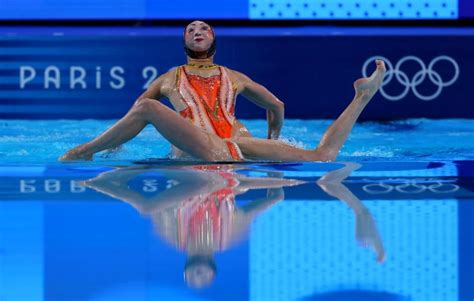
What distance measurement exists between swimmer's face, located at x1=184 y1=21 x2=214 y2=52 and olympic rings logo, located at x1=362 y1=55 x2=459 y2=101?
8.89ft

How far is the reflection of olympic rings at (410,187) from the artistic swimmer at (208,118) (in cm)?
120

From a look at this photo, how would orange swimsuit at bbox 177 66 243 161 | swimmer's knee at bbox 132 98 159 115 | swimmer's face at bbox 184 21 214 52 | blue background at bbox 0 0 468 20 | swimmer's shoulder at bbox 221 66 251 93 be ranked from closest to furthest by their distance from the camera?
swimmer's knee at bbox 132 98 159 115, orange swimsuit at bbox 177 66 243 161, swimmer's face at bbox 184 21 214 52, swimmer's shoulder at bbox 221 66 251 93, blue background at bbox 0 0 468 20

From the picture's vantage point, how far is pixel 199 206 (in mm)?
3018

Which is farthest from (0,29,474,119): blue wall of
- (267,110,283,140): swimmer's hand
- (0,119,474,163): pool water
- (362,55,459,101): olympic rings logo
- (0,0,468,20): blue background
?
(267,110,283,140): swimmer's hand

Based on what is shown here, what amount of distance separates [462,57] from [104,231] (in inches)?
216

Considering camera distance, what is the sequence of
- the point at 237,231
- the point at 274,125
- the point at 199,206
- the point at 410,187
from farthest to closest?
the point at 274,125
the point at 410,187
the point at 199,206
the point at 237,231

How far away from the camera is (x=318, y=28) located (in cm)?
805

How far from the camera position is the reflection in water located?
96.7 inches

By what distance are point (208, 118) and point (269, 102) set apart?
0.39 m

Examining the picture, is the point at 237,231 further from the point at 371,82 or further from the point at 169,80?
the point at 169,80

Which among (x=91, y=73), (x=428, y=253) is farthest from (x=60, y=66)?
(x=428, y=253)

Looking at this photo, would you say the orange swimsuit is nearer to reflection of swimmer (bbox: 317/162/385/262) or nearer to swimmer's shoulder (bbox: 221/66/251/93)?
swimmer's shoulder (bbox: 221/66/251/93)

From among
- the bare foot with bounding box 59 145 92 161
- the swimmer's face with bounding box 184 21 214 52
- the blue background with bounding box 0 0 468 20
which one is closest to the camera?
the bare foot with bounding box 59 145 92 161

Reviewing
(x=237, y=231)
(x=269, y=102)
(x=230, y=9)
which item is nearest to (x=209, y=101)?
(x=269, y=102)
